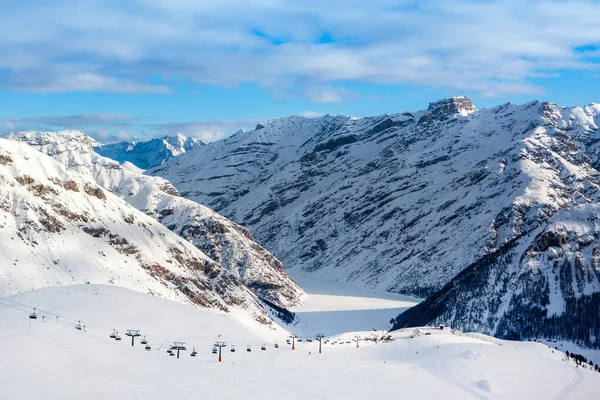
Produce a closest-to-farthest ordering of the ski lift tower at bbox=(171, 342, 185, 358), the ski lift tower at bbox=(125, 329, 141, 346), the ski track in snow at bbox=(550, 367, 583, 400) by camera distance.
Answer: the ski lift tower at bbox=(171, 342, 185, 358)
the ski lift tower at bbox=(125, 329, 141, 346)
the ski track in snow at bbox=(550, 367, 583, 400)

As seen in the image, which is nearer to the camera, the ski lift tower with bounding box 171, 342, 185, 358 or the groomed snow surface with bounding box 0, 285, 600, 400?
the groomed snow surface with bounding box 0, 285, 600, 400

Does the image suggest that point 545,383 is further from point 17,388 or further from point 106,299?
point 17,388

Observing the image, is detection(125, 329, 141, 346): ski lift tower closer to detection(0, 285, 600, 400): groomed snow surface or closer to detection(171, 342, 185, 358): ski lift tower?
detection(0, 285, 600, 400): groomed snow surface

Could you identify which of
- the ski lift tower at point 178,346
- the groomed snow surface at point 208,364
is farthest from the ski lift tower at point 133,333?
the ski lift tower at point 178,346

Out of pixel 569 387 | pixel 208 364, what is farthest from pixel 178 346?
pixel 569 387

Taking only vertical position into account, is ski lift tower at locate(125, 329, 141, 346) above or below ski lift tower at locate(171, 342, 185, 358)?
above

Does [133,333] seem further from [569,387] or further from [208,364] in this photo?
[569,387]

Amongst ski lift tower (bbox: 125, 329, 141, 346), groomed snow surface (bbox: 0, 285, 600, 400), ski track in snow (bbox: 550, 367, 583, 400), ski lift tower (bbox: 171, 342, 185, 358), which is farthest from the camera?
ski track in snow (bbox: 550, 367, 583, 400)

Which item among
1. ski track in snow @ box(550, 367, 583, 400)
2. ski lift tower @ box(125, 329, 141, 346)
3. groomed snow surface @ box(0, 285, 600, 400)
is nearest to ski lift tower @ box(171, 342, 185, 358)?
groomed snow surface @ box(0, 285, 600, 400)

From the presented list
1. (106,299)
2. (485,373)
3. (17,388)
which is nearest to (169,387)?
(17,388)
